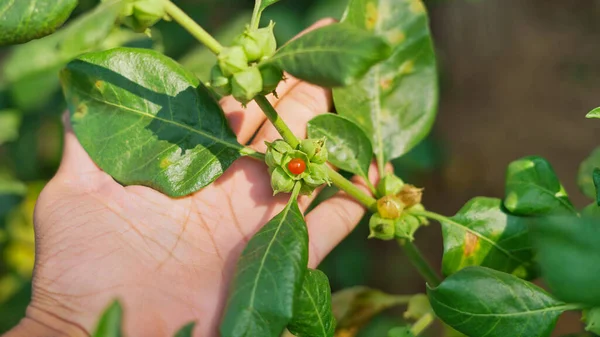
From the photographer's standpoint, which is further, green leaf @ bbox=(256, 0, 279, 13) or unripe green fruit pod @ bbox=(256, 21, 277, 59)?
green leaf @ bbox=(256, 0, 279, 13)

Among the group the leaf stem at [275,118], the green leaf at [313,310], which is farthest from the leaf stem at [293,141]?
the green leaf at [313,310]

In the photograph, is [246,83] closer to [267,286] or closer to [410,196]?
[267,286]

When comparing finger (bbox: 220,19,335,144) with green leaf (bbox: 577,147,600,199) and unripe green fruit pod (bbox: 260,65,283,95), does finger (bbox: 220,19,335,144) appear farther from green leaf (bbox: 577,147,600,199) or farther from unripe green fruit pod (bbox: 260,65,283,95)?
green leaf (bbox: 577,147,600,199)

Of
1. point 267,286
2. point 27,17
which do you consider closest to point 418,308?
point 267,286

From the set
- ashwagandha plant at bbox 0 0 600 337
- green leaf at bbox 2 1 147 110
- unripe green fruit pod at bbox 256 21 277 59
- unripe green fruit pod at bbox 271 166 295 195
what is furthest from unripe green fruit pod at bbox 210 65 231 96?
green leaf at bbox 2 1 147 110

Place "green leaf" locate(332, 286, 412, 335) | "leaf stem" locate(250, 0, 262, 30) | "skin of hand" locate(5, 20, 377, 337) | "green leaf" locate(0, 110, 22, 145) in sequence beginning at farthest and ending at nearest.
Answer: "green leaf" locate(0, 110, 22, 145), "green leaf" locate(332, 286, 412, 335), "skin of hand" locate(5, 20, 377, 337), "leaf stem" locate(250, 0, 262, 30)

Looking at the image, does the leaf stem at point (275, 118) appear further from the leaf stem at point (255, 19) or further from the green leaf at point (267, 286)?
the green leaf at point (267, 286)
